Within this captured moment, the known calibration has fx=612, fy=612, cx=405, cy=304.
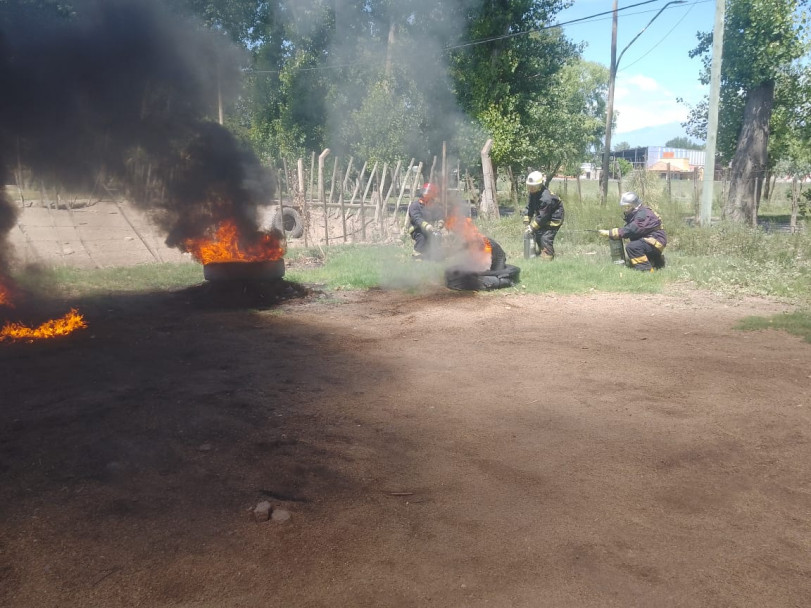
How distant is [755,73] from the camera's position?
17078 millimetres

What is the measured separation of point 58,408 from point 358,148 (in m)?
15.8

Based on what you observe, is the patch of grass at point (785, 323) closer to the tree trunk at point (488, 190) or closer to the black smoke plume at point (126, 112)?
the black smoke plume at point (126, 112)

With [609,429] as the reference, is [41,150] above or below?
above

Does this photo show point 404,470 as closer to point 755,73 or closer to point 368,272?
point 368,272

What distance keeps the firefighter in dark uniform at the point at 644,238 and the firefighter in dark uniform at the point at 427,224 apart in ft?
10.2

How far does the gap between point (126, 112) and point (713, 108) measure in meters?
12.7

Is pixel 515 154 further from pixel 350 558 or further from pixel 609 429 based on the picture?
pixel 350 558

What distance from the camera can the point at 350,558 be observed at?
3139mm

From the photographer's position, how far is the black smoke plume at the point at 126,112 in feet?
24.6

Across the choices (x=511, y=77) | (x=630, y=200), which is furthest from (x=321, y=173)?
(x=511, y=77)

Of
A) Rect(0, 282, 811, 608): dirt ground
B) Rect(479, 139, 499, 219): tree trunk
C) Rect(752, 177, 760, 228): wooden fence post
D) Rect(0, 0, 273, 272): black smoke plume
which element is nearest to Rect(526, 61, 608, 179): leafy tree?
Rect(479, 139, 499, 219): tree trunk

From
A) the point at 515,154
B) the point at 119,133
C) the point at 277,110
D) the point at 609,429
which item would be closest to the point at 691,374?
the point at 609,429

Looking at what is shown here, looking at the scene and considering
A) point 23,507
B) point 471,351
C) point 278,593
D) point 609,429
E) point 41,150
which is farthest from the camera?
point 41,150

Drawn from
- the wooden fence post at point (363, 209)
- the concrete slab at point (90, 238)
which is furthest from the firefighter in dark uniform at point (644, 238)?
the concrete slab at point (90, 238)
